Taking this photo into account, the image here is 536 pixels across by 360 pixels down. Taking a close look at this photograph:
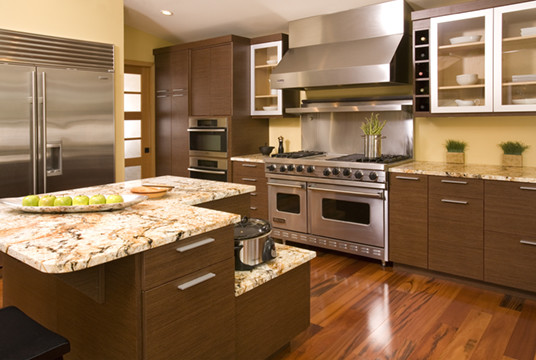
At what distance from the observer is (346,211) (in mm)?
4148

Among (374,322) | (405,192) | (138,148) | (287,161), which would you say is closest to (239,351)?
(374,322)

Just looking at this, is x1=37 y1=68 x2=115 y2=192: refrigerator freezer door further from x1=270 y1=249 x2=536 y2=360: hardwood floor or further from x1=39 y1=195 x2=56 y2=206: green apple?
x1=270 y1=249 x2=536 y2=360: hardwood floor

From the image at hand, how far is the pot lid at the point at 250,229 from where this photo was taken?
2173 millimetres

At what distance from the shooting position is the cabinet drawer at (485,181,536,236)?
3.16m

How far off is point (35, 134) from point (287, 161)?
241cm

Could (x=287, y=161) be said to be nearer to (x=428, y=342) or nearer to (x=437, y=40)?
Answer: (x=437, y=40)

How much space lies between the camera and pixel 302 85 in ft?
14.7

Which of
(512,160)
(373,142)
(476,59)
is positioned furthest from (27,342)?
(512,160)

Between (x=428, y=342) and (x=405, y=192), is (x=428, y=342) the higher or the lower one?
the lower one

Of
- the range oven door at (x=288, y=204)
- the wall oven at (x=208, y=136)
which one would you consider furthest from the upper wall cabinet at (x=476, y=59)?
the wall oven at (x=208, y=136)

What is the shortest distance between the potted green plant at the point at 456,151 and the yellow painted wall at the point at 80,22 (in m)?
3.37

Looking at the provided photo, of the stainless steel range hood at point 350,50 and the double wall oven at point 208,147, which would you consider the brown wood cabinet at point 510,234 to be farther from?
the double wall oven at point 208,147

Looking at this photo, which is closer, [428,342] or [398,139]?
[428,342]

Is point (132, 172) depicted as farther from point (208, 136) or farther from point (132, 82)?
point (208, 136)
